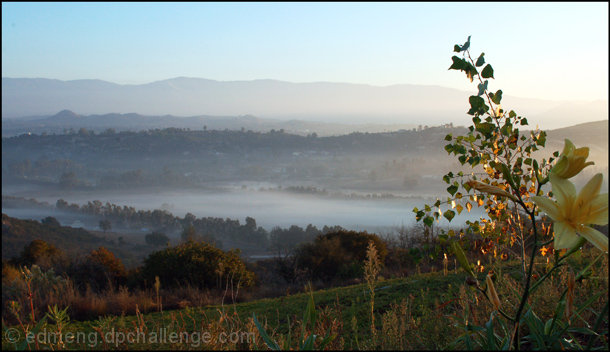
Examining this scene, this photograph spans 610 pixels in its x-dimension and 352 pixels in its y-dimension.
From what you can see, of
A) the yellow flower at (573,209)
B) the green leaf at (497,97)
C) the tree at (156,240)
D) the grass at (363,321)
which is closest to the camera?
the yellow flower at (573,209)

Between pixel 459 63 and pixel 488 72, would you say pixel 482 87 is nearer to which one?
pixel 488 72

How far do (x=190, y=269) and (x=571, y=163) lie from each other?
30.1 ft

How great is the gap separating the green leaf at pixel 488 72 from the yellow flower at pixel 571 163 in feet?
4.48

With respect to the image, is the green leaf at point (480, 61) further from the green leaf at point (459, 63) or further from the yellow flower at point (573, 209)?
the yellow flower at point (573, 209)

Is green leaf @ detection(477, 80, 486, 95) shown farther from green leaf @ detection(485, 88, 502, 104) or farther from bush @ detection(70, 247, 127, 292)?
bush @ detection(70, 247, 127, 292)

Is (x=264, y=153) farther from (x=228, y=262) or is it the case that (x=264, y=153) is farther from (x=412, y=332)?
(x=412, y=332)

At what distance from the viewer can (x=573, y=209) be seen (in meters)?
1.38

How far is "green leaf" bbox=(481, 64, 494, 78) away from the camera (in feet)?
8.89

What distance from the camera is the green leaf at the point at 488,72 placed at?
107 inches

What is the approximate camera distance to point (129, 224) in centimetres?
5828

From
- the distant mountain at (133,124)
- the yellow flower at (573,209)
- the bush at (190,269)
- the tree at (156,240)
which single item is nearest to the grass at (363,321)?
the yellow flower at (573,209)

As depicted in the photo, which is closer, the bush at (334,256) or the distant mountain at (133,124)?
the bush at (334,256)

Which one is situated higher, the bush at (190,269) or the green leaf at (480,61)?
the green leaf at (480,61)

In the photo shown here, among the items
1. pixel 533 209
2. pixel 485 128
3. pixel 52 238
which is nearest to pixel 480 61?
pixel 485 128
